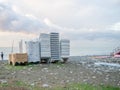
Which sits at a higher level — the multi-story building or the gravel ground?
the multi-story building

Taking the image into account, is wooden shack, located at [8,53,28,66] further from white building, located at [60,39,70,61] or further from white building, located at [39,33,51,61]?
white building, located at [60,39,70,61]

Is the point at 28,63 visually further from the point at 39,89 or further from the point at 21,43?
the point at 39,89

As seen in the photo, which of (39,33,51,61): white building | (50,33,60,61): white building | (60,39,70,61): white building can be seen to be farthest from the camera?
(60,39,70,61): white building

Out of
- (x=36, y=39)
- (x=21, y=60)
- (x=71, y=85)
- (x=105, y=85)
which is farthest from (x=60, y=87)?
(x=36, y=39)

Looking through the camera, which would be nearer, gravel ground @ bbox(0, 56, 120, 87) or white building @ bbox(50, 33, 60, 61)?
gravel ground @ bbox(0, 56, 120, 87)

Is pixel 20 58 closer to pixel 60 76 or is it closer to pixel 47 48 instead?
pixel 47 48

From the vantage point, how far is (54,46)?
3052cm

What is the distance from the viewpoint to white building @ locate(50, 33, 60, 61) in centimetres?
3045

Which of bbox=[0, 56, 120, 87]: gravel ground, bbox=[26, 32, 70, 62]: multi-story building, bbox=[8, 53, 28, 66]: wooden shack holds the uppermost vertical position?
bbox=[26, 32, 70, 62]: multi-story building

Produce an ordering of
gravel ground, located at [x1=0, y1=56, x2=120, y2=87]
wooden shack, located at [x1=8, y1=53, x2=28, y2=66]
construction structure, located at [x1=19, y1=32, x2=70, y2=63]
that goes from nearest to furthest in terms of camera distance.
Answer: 1. gravel ground, located at [x1=0, y1=56, x2=120, y2=87]
2. wooden shack, located at [x1=8, y1=53, x2=28, y2=66]
3. construction structure, located at [x1=19, y1=32, x2=70, y2=63]

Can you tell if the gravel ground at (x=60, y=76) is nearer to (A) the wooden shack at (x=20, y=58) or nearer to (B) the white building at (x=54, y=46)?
(A) the wooden shack at (x=20, y=58)

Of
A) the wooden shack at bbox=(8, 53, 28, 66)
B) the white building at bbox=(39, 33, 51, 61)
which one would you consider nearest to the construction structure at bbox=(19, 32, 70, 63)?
the white building at bbox=(39, 33, 51, 61)

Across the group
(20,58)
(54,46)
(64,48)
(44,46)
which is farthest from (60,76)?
(64,48)

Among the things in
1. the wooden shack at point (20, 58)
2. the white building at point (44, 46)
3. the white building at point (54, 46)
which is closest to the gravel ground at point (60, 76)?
the wooden shack at point (20, 58)
